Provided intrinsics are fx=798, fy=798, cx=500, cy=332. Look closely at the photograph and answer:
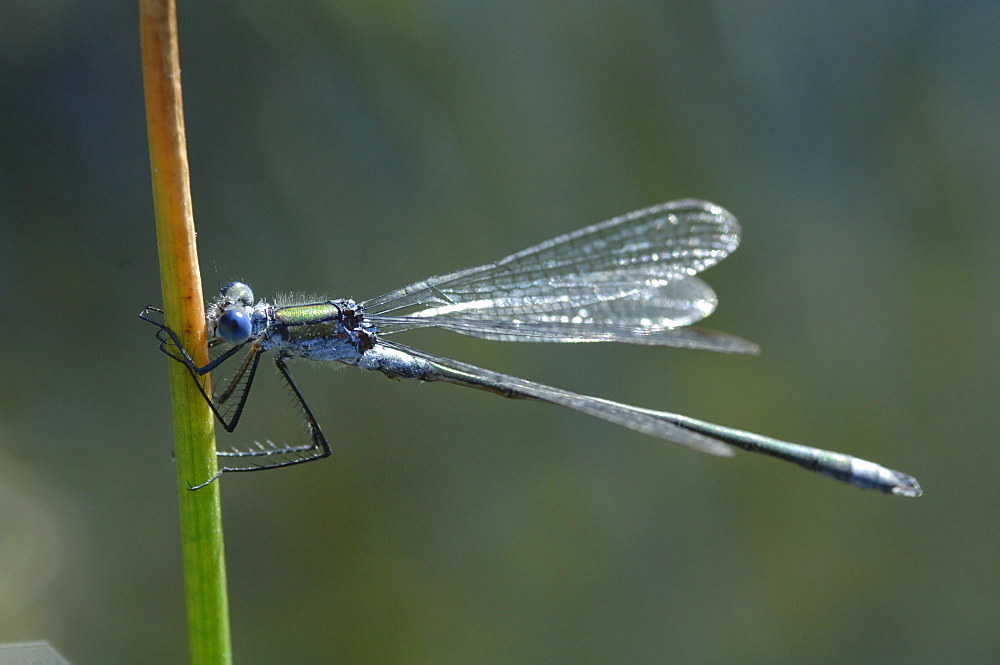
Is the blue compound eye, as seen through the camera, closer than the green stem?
No

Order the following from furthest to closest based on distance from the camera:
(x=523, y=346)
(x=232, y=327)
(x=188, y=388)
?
(x=523, y=346) → (x=232, y=327) → (x=188, y=388)

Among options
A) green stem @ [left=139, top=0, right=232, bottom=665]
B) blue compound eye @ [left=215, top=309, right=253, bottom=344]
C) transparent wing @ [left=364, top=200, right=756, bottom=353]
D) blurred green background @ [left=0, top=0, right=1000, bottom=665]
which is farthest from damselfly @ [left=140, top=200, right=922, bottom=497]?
blurred green background @ [left=0, top=0, right=1000, bottom=665]

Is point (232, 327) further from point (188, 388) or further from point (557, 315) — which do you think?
point (557, 315)

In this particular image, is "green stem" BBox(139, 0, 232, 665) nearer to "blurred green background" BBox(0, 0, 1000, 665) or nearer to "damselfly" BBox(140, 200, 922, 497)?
"damselfly" BBox(140, 200, 922, 497)

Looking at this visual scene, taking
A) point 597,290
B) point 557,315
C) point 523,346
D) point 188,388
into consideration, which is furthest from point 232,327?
point 523,346

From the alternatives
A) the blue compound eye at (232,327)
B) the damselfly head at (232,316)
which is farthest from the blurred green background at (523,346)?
the blue compound eye at (232,327)

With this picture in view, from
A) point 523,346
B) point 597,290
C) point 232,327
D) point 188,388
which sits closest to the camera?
point 188,388

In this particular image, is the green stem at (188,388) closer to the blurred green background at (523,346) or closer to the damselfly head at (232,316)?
the damselfly head at (232,316)
